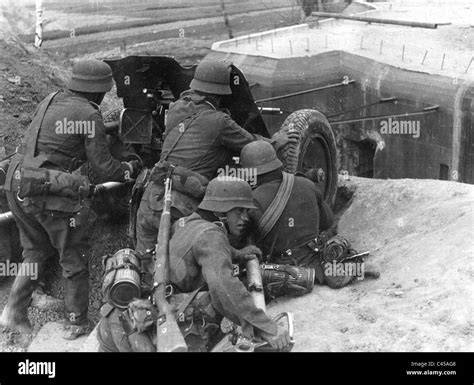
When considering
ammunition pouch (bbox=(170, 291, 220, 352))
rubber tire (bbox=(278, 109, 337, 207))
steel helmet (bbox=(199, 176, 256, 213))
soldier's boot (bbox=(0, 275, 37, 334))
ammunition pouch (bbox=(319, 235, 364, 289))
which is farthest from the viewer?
rubber tire (bbox=(278, 109, 337, 207))

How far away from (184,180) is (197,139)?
1.49 feet

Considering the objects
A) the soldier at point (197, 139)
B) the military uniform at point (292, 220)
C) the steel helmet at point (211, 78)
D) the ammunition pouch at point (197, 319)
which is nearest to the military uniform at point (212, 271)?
the ammunition pouch at point (197, 319)

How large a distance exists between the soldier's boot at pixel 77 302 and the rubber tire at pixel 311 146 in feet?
7.18

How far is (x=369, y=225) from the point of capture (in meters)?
8.21

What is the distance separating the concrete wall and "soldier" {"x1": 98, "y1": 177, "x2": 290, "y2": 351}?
18.9ft

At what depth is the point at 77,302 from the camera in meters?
6.80

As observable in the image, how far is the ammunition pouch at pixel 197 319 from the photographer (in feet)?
16.3

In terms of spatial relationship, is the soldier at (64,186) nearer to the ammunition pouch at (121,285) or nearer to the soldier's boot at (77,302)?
the soldier's boot at (77,302)

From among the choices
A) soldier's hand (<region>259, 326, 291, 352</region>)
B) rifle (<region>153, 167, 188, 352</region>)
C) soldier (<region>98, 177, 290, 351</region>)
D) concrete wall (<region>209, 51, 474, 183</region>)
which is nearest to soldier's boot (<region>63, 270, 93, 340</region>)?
rifle (<region>153, 167, 188, 352</region>)

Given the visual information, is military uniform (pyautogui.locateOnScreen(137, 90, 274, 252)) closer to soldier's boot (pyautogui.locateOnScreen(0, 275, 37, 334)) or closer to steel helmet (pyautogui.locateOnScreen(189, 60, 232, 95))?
steel helmet (pyautogui.locateOnScreen(189, 60, 232, 95))

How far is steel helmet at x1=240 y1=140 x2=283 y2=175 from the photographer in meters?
6.53

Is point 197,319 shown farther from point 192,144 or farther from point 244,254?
point 192,144
